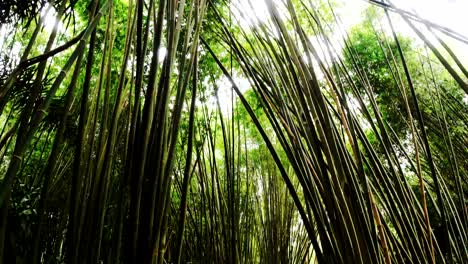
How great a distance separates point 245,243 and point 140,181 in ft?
7.11

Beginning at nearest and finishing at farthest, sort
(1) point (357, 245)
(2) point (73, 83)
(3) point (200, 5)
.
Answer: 1. (1) point (357, 245)
2. (2) point (73, 83)
3. (3) point (200, 5)

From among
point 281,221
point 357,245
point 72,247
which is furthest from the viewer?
point 281,221

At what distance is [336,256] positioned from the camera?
2.84ft

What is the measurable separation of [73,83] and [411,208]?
1.00m

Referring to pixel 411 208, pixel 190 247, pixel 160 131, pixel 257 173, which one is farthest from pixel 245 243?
pixel 160 131

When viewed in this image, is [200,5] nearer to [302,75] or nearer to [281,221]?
[302,75]

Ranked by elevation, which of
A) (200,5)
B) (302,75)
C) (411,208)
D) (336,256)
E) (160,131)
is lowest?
(336,256)

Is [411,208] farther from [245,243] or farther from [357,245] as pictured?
[245,243]

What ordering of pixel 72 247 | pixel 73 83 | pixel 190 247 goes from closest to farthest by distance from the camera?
pixel 72 247 → pixel 73 83 → pixel 190 247

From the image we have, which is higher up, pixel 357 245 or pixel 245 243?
pixel 245 243

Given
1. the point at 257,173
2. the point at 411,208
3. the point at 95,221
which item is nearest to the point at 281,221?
the point at 257,173

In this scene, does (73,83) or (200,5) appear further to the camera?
(200,5)

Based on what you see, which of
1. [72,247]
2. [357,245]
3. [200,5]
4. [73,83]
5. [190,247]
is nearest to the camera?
[357,245]

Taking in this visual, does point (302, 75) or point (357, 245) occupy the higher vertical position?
point (302, 75)
